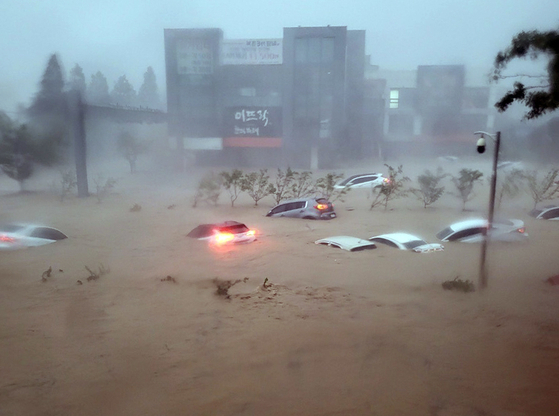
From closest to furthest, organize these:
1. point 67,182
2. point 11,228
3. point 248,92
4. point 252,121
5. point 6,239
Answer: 1. point 6,239
2. point 11,228
3. point 67,182
4. point 252,121
5. point 248,92

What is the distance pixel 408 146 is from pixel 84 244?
1514 cm

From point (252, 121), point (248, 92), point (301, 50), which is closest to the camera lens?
point (301, 50)

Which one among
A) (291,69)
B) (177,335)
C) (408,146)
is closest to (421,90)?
(408,146)

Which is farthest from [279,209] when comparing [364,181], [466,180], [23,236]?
[23,236]

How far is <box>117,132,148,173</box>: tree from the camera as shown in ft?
71.7

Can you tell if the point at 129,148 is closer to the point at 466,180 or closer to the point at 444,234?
the point at 466,180

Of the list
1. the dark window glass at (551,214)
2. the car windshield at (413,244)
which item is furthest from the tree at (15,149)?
the dark window glass at (551,214)

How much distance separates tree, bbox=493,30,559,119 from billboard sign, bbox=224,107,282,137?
55.0 ft

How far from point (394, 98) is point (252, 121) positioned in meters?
7.31

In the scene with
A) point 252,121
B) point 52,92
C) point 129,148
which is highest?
point 52,92

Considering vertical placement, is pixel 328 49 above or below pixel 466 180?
above

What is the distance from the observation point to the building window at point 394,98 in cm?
2081

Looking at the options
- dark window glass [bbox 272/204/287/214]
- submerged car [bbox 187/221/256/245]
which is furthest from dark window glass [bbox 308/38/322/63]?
submerged car [bbox 187/221/256/245]

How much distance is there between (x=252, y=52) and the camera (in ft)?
71.8
